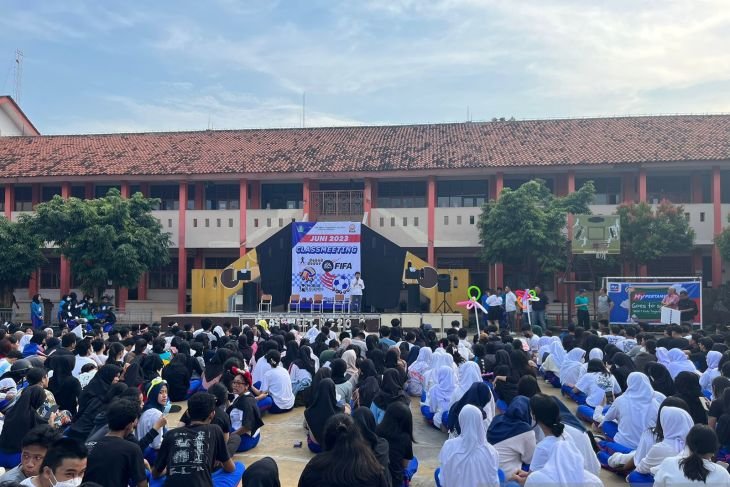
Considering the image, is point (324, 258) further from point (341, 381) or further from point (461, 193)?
point (341, 381)

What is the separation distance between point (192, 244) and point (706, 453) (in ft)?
71.5

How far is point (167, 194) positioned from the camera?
82.0 feet

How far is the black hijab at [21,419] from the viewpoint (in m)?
5.00

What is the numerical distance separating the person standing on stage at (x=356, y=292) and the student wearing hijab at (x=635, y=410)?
13512 millimetres

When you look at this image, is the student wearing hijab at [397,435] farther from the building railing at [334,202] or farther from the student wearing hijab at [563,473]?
the building railing at [334,202]

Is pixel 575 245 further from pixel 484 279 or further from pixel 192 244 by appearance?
pixel 192 244

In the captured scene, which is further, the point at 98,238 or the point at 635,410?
the point at 98,238

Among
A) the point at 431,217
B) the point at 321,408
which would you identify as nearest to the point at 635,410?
the point at 321,408

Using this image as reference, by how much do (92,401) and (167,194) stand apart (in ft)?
67.6

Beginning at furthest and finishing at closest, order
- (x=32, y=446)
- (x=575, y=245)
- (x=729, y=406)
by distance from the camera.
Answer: (x=575, y=245) < (x=729, y=406) < (x=32, y=446)

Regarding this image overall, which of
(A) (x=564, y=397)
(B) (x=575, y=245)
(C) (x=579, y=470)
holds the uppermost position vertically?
(B) (x=575, y=245)

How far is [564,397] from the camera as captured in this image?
386 inches

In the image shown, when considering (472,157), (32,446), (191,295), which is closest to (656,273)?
(472,157)

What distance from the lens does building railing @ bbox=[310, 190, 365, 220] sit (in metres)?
23.4
